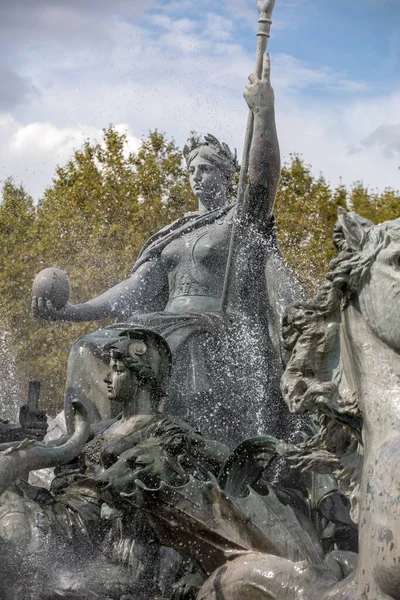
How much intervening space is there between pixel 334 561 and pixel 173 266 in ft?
12.1

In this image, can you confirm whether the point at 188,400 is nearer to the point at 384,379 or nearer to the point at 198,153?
the point at 198,153

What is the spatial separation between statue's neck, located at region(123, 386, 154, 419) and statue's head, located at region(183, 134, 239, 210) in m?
2.03

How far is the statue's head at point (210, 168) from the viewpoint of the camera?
815 cm

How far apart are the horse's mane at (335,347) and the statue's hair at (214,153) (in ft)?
13.7

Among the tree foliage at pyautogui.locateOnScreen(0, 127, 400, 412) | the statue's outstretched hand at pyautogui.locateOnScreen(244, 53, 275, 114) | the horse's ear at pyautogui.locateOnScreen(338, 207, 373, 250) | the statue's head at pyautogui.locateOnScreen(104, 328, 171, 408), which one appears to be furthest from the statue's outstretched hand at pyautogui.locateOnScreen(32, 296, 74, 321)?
the tree foliage at pyautogui.locateOnScreen(0, 127, 400, 412)

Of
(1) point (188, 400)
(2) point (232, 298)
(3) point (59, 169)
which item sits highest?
(3) point (59, 169)

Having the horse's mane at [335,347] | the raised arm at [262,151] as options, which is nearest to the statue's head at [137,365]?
the raised arm at [262,151]

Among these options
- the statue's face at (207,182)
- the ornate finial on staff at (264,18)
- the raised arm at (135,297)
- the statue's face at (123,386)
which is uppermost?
the ornate finial on staff at (264,18)

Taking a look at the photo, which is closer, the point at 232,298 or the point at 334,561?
the point at 334,561

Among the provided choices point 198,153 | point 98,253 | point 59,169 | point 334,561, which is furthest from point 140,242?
point 334,561

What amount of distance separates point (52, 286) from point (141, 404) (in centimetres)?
161

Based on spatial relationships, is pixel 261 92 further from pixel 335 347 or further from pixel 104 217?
pixel 104 217

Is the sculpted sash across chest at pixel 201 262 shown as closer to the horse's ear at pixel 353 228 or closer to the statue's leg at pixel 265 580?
the statue's leg at pixel 265 580

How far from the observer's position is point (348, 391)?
3975 mm
